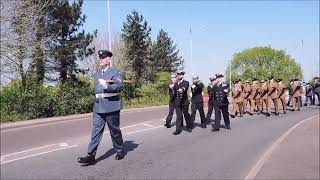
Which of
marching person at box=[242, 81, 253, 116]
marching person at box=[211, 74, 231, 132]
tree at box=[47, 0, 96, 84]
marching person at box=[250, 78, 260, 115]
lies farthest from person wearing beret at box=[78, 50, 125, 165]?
tree at box=[47, 0, 96, 84]

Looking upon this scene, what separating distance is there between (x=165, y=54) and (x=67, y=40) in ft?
107

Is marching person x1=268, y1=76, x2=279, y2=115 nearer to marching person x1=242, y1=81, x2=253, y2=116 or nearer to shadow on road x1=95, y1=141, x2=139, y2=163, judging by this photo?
marching person x1=242, y1=81, x2=253, y2=116

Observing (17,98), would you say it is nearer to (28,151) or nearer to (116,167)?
(28,151)

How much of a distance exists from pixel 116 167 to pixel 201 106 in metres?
7.31

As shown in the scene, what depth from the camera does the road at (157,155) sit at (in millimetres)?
7828

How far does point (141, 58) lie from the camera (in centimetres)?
4638

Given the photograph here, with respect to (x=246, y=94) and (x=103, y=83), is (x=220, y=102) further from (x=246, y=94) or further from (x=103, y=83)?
(x=246, y=94)

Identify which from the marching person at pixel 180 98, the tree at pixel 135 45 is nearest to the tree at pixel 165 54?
the tree at pixel 135 45

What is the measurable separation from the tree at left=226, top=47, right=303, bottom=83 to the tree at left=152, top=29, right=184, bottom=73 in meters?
26.9

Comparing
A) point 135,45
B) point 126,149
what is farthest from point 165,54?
point 126,149

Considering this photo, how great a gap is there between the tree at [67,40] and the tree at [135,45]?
1571 cm

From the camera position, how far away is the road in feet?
25.7

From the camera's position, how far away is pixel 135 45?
4669 cm

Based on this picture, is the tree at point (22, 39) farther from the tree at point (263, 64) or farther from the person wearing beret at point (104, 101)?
the tree at point (263, 64)
